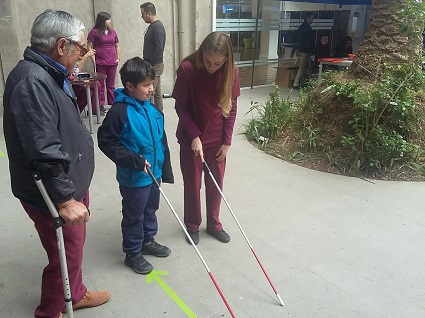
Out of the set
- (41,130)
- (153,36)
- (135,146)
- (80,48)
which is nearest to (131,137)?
(135,146)

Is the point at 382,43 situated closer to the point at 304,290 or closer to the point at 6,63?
the point at 304,290

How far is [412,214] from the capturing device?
3.97m

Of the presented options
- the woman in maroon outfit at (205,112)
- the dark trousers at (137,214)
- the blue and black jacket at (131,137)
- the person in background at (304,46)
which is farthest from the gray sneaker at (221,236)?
the person in background at (304,46)

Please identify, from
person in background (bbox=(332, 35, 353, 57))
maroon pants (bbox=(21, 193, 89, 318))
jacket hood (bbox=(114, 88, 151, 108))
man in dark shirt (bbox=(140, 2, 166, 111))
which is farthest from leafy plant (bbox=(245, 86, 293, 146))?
person in background (bbox=(332, 35, 353, 57))

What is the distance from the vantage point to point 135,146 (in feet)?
8.93

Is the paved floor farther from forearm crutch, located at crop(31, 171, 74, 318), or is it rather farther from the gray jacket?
the gray jacket

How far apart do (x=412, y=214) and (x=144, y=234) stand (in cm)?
258

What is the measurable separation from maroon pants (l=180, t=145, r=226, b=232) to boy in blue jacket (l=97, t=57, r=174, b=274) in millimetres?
272

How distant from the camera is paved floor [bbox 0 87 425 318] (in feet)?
8.75

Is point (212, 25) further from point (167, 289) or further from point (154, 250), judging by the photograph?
point (167, 289)

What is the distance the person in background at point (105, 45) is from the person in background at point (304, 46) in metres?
5.14

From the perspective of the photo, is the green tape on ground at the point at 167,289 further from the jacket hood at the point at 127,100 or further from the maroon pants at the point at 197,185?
the jacket hood at the point at 127,100

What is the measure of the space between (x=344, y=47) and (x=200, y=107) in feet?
33.5

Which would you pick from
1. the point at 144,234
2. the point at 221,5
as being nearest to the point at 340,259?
the point at 144,234
